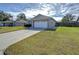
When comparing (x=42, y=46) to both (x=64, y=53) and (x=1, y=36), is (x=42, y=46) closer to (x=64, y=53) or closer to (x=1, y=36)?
(x=64, y=53)

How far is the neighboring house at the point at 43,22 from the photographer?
8.60 ft

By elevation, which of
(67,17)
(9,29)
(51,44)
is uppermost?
(67,17)

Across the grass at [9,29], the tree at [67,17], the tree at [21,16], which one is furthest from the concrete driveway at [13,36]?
the tree at [67,17]

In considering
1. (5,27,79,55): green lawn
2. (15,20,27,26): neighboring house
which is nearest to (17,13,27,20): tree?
(15,20,27,26): neighboring house

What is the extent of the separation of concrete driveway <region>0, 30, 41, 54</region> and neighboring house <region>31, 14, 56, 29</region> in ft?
0.31

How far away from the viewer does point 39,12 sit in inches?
102

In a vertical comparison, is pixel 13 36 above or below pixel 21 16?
below

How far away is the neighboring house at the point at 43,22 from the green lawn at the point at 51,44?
86 mm

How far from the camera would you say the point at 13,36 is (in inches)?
104

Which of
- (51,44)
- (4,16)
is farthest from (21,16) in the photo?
(51,44)

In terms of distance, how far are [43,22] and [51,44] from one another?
31 centimetres

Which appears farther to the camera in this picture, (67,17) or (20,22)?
(20,22)

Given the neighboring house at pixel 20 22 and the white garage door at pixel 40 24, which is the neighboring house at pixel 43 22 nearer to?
the white garage door at pixel 40 24

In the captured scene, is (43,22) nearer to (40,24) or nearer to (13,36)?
(40,24)
